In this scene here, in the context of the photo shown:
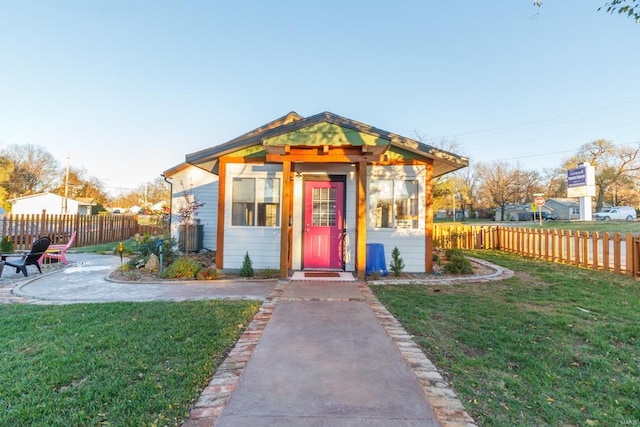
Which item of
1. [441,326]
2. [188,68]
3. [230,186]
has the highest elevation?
[188,68]

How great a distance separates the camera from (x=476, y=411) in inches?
83.8

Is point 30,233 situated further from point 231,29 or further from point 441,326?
point 441,326

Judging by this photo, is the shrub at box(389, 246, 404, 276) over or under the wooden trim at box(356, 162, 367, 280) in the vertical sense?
under

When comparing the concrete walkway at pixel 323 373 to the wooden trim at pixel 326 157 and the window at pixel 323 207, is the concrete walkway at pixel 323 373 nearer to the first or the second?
the window at pixel 323 207

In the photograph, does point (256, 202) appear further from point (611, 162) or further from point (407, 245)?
point (611, 162)

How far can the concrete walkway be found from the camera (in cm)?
206

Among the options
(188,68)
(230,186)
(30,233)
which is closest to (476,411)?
(230,186)

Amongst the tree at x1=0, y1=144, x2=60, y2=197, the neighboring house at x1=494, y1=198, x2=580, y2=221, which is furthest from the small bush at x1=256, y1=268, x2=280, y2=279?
the neighboring house at x1=494, y1=198, x2=580, y2=221

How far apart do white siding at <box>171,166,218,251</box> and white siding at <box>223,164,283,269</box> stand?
437 centimetres

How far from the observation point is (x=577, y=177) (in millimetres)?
28672

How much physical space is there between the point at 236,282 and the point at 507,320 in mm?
4996

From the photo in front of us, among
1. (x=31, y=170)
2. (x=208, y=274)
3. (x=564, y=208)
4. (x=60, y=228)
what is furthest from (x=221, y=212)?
(x=564, y=208)

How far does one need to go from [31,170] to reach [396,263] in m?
51.3

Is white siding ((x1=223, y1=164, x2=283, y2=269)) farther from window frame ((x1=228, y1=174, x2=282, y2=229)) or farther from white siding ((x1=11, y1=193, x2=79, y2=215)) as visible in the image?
white siding ((x1=11, y1=193, x2=79, y2=215))
